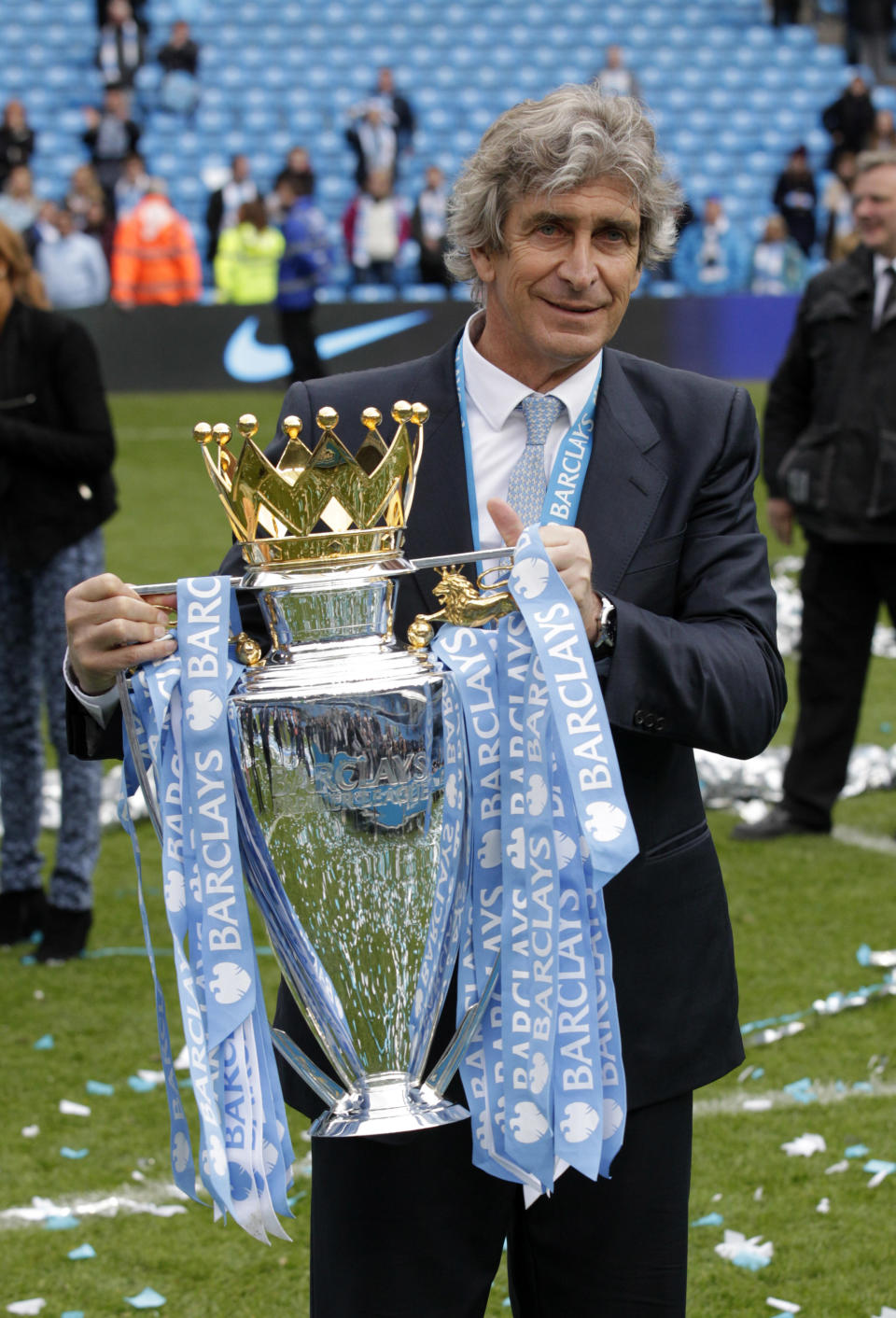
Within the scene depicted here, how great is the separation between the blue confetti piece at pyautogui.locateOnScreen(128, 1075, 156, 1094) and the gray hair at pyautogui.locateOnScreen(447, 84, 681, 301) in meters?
2.54

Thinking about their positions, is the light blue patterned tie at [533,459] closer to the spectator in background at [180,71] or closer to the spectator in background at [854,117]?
the spectator in background at [854,117]

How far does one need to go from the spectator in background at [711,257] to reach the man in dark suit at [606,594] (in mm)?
15817

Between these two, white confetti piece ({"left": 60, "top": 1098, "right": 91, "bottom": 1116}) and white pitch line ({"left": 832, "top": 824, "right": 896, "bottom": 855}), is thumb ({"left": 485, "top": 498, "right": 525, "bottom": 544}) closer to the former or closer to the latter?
white confetti piece ({"left": 60, "top": 1098, "right": 91, "bottom": 1116})

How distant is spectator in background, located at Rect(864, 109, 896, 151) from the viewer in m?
18.5

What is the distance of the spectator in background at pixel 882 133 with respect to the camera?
18.5m

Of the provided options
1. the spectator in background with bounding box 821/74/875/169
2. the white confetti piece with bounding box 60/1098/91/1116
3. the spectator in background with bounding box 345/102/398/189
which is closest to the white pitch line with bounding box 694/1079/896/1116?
the white confetti piece with bounding box 60/1098/91/1116

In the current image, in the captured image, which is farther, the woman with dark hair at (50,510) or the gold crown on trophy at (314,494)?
the woman with dark hair at (50,510)

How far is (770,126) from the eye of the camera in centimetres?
2155

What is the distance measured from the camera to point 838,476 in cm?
525

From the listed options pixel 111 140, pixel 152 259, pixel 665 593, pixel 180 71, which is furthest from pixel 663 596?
pixel 180 71

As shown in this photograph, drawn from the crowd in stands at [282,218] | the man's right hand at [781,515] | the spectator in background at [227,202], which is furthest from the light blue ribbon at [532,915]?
the spectator in background at [227,202]

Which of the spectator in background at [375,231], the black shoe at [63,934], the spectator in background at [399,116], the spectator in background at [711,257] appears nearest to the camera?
the black shoe at [63,934]

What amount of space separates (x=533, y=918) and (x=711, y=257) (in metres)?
16.4

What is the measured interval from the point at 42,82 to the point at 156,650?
21017 mm
